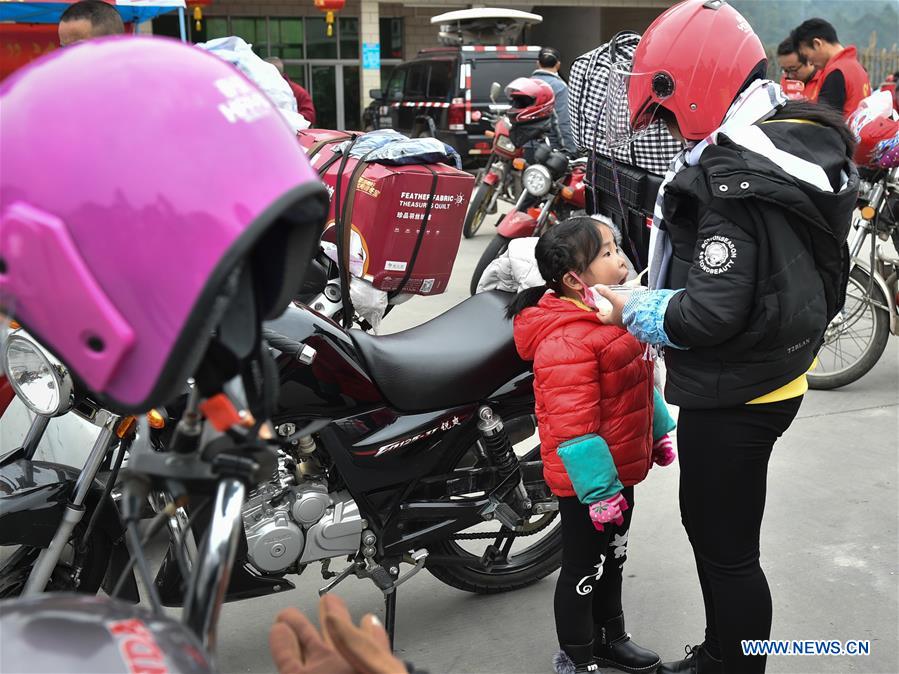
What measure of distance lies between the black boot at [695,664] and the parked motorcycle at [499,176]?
612 centimetres

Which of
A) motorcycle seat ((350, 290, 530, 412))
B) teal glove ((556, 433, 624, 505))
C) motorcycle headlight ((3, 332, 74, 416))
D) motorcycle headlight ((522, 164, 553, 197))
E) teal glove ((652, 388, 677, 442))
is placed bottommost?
motorcycle headlight ((522, 164, 553, 197))

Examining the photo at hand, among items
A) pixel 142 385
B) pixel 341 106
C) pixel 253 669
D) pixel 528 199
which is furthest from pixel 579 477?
pixel 341 106

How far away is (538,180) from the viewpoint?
7.21 meters

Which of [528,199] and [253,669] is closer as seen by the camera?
[253,669]

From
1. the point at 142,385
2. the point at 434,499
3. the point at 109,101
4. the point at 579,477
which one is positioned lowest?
the point at 434,499

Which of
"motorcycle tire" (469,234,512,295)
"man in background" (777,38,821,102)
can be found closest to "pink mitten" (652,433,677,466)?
"motorcycle tire" (469,234,512,295)

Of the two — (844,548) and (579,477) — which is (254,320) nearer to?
(579,477)

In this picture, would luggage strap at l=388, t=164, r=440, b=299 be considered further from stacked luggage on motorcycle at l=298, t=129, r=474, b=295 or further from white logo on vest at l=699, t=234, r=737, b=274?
white logo on vest at l=699, t=234, r=737, b=274

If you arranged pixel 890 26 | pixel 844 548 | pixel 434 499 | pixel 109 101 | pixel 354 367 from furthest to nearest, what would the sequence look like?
pixel 890 26
pixel 844 548
pixel 434 499
pixel 354 367
pixel 109 101

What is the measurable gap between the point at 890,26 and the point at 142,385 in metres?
18.8

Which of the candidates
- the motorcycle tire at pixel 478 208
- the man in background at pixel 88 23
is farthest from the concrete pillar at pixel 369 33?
the man in background at pixel 88 23

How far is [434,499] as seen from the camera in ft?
9.46

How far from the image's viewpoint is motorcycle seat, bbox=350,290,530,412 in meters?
2.69

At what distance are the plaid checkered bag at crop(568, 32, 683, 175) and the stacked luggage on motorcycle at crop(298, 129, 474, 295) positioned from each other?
1.71 ft
